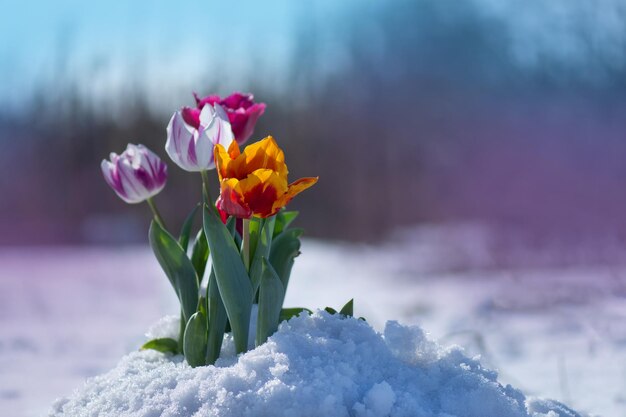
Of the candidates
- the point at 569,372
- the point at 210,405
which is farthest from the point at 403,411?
the point at 569,372

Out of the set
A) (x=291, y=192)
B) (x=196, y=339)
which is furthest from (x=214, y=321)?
(x=291, y=192)

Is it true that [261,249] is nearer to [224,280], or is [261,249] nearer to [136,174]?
[224,280]

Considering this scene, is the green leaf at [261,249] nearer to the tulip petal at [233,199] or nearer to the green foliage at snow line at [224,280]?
the green foliage at snow line at [224,280]

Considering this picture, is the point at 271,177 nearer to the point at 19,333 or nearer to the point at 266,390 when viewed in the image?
the point at 266,390

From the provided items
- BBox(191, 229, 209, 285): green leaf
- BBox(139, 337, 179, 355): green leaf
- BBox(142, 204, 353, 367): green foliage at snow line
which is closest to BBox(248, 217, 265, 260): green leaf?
BBox(142, 204, 353, 367): green foliage at snow line

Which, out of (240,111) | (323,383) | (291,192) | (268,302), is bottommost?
(323,383)
